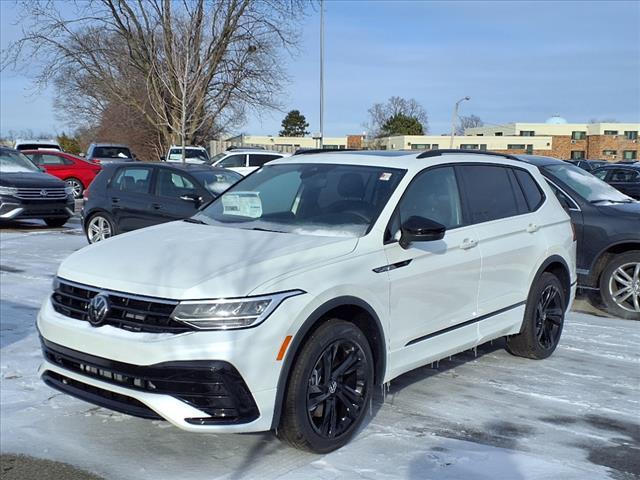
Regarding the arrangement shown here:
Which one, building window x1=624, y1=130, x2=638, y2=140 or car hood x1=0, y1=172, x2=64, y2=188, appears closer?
car hood x1=0, y1=172, x2=64, y2=188

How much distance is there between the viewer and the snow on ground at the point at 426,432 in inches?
151

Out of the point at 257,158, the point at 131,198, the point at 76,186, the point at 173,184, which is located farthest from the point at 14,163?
the point at 257,158

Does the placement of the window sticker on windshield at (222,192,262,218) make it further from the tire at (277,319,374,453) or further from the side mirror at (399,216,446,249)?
the tire at (277,319,374,453)

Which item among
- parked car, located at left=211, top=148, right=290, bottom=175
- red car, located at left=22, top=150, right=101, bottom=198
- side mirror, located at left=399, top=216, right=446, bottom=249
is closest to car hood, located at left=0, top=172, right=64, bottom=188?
red car, located at left=22, top=150, right=101, bottom=198

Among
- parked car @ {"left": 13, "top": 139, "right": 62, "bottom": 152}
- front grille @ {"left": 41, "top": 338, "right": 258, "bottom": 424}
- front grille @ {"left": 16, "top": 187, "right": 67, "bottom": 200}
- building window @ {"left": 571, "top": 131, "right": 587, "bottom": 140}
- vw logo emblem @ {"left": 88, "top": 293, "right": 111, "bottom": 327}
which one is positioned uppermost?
building window @ {"left": 571, "top": 131, "right": 587, "bottom": 140}

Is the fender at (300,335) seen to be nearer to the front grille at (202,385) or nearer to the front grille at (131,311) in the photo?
the front grille at (202,385)

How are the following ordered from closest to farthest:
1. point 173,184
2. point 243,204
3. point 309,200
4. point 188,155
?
1. point 309,200
2. point 243,204
3. point 173,184
4. point 188,155

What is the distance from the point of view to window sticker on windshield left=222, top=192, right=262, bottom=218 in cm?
507

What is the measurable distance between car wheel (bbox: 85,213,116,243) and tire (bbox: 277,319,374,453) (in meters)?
8.39

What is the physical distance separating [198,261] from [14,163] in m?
13.0

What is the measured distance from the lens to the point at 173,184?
11203 mm

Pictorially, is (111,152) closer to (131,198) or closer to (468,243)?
(131,198)

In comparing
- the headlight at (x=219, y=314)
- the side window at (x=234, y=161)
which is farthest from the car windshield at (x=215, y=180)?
the side window at (x=234, y=161)

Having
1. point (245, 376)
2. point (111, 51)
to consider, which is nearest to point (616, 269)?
point (245, 376)
